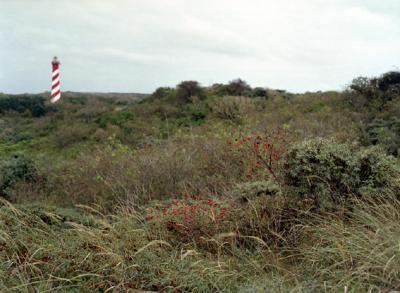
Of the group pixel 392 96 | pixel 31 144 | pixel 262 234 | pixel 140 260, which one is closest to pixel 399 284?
pixel 262 234

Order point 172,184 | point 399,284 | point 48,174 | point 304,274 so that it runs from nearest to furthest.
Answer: point 399,284
point 304,274
point 172,184
point 48,174

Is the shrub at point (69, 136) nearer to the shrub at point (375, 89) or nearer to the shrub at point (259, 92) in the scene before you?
the shrub at point (259, 92)

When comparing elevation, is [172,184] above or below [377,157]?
below

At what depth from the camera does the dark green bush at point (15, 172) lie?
9445 millimetres

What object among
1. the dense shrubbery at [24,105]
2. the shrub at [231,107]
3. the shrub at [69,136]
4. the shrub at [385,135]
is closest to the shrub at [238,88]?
the shrub at [231,107]

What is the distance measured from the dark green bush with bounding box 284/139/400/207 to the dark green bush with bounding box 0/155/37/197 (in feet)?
21.8

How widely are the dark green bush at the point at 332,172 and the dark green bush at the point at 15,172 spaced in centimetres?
664

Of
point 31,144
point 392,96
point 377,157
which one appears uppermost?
Answer: point 392,96

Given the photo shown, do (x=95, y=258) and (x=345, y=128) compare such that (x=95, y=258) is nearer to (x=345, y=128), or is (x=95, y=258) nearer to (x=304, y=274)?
(x=304, y=274)

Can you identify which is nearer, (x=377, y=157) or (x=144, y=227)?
(x=144, y=227)

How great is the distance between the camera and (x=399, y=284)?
308 centimetres

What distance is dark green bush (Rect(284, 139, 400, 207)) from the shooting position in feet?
16.1

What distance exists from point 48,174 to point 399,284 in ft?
28.7

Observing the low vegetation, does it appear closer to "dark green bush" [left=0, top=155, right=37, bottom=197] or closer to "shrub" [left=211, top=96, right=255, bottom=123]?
"dark green bush" [left=0, top=155, right=37, bottom=197]
